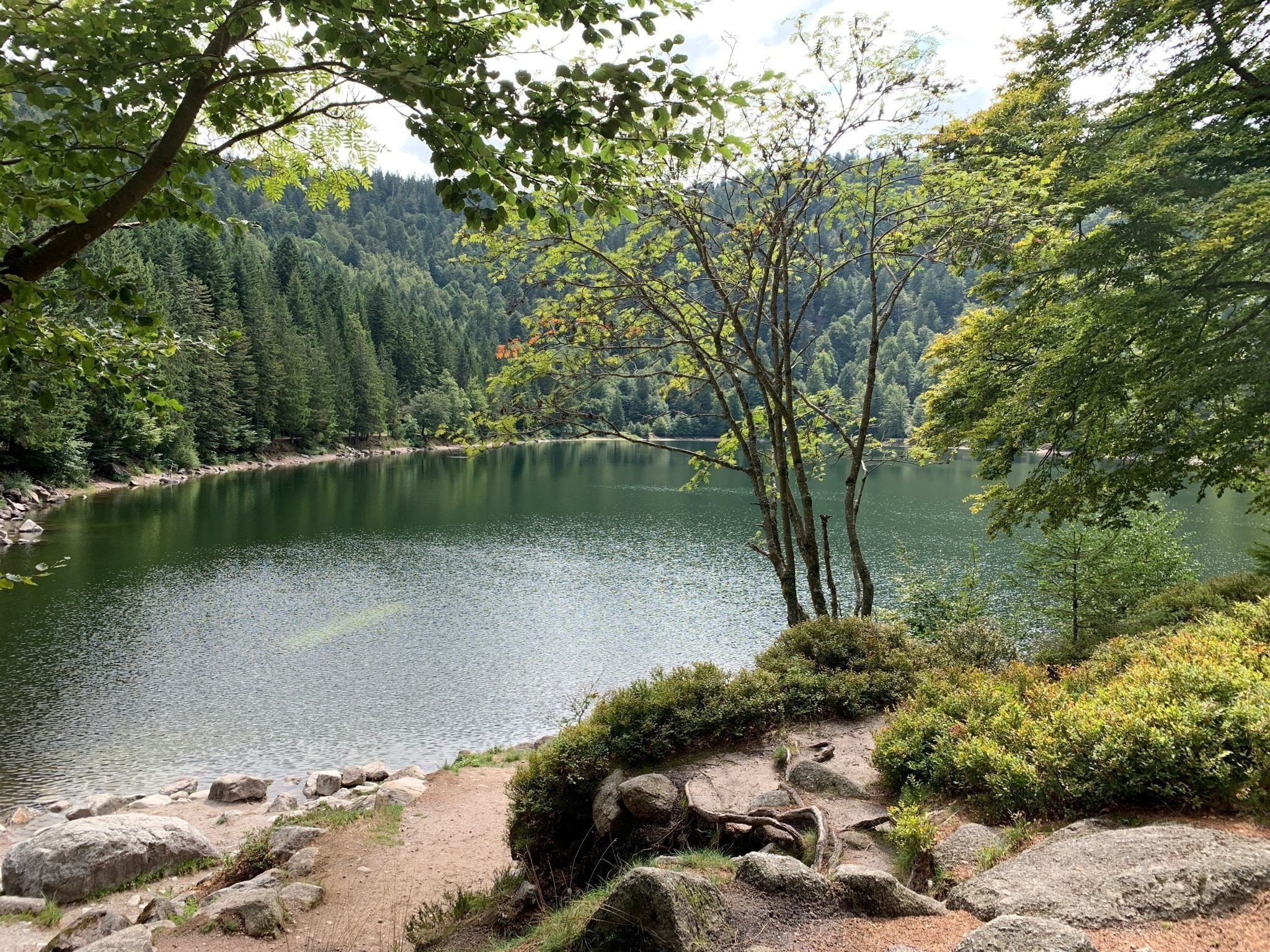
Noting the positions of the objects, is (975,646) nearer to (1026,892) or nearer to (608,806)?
(608,806)

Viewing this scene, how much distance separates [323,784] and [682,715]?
8803 millimetres

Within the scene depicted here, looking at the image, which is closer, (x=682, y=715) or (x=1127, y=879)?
(x=1127, y=879)

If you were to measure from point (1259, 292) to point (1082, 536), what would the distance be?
20.4ft

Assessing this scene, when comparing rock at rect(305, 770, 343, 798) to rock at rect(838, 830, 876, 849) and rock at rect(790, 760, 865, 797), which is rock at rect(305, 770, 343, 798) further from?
rock at rect(838, 830, 876, 849)

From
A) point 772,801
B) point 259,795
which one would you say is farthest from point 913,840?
point 259,795

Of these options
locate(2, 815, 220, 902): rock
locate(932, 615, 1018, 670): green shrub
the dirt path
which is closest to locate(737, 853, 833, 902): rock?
the dirt path

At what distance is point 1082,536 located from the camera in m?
13.8

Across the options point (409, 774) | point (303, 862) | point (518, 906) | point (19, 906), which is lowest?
point (409, 774)

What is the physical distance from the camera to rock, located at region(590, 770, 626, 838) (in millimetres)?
6340

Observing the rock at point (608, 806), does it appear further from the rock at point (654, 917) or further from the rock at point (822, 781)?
the rock at point (654, 917)

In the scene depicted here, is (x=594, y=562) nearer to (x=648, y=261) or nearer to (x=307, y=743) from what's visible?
(x=307, y=743)

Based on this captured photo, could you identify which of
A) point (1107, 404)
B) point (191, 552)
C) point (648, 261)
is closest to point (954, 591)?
point (1107, 404)

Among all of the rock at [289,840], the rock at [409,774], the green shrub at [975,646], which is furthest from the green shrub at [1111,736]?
the rock at [409,774]

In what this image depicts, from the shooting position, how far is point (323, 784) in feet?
42.2
